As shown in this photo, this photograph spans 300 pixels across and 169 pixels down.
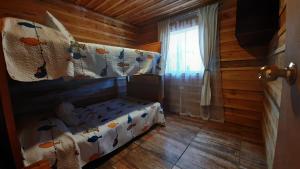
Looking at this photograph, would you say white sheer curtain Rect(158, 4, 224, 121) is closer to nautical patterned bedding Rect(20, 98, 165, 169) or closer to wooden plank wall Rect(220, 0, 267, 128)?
wooden plank wall Rect(220, 0, 267, 128)

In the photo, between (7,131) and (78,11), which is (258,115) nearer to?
A: (7,131)

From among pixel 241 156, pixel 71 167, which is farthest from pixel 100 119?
pixel 241 156

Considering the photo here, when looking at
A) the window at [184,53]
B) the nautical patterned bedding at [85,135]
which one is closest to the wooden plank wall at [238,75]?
the window at [184,53]

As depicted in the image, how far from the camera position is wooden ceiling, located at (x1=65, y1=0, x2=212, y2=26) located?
217 centimetres

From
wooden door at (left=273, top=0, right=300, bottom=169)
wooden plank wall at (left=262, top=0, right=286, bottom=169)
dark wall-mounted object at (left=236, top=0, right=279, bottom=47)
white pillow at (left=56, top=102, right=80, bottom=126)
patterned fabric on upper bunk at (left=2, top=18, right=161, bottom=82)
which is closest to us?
wooden door at (left=273, top=0, right=300, bottom=169)

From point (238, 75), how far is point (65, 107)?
8.19 ft

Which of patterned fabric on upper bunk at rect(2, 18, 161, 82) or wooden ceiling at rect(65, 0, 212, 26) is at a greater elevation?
wooden ceiling at rect(65, 0, 212, 26)

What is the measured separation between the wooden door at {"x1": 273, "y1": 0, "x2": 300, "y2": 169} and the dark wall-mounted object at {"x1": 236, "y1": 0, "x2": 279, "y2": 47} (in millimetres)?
1311

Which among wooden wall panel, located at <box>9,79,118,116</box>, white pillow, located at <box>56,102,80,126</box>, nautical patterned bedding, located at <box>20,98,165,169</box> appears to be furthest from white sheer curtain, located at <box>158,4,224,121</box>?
white pillow, located at <box>56,102,80,126</box>

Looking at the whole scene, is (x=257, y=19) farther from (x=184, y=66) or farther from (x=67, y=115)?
(x=67, y=115)

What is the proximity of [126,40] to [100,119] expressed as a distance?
2132 mm

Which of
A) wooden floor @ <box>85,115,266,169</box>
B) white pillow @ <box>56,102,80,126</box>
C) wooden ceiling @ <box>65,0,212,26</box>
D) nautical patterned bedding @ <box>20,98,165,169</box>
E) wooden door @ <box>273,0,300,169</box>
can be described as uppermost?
wooden ceiling @ <box>65,0,212,26</box>

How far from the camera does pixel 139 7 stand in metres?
2.35

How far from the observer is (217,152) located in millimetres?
1499
